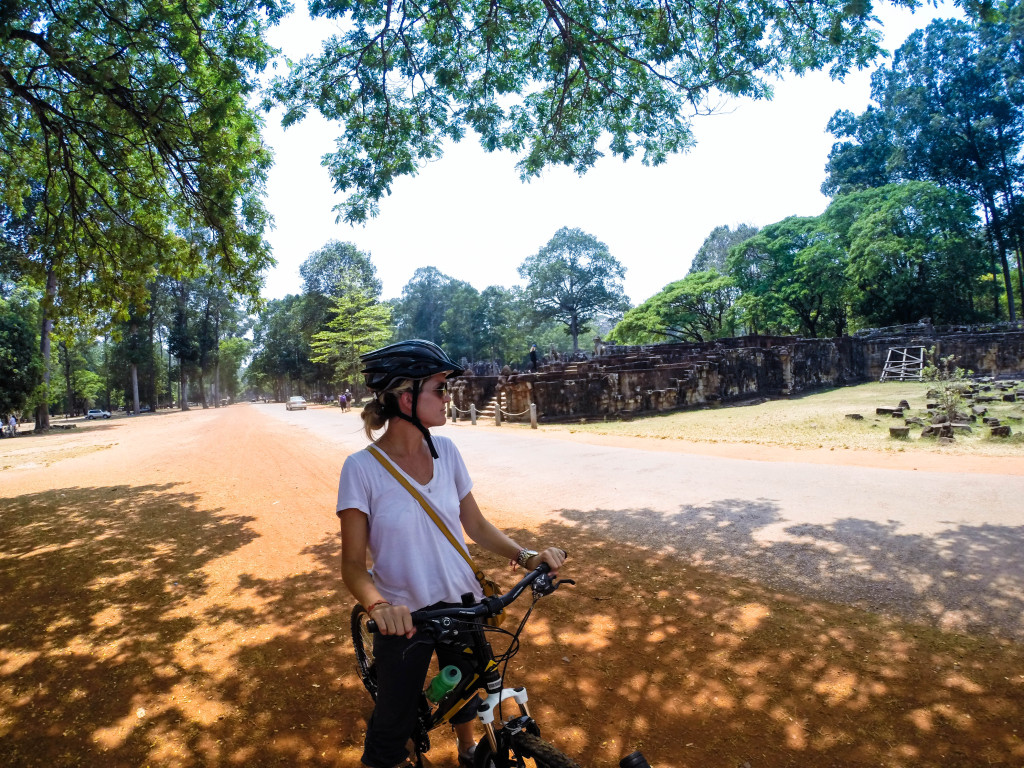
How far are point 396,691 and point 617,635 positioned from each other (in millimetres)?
2424

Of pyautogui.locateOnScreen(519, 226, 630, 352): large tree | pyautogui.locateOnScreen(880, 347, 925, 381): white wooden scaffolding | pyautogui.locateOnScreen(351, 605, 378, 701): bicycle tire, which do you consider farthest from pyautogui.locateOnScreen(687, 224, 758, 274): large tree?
pyautogui.locateOnScreen(351, 605, 378, 701): bicycle tire

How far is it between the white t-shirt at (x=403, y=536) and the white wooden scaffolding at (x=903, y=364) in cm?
3364

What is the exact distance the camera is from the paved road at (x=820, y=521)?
4.39m

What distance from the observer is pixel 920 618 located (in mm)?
3918

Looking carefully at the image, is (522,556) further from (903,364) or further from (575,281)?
(575,281)

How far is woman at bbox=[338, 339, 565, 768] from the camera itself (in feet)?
6.19

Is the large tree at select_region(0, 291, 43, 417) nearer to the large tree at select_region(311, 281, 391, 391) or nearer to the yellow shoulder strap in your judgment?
the large tree at select_region(311, 281, 391, 391)

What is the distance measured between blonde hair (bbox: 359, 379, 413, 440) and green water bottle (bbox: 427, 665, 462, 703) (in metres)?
0.87

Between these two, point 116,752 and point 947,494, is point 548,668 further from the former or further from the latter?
point 947,494

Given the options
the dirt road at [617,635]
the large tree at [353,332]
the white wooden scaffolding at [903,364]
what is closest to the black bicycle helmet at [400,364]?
the dirt road at [617,635]

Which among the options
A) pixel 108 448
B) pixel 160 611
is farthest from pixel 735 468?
pixel 108 448

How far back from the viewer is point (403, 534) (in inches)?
77.4

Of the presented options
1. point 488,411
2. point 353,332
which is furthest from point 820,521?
point 353,332

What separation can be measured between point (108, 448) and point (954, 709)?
24.5 metres
